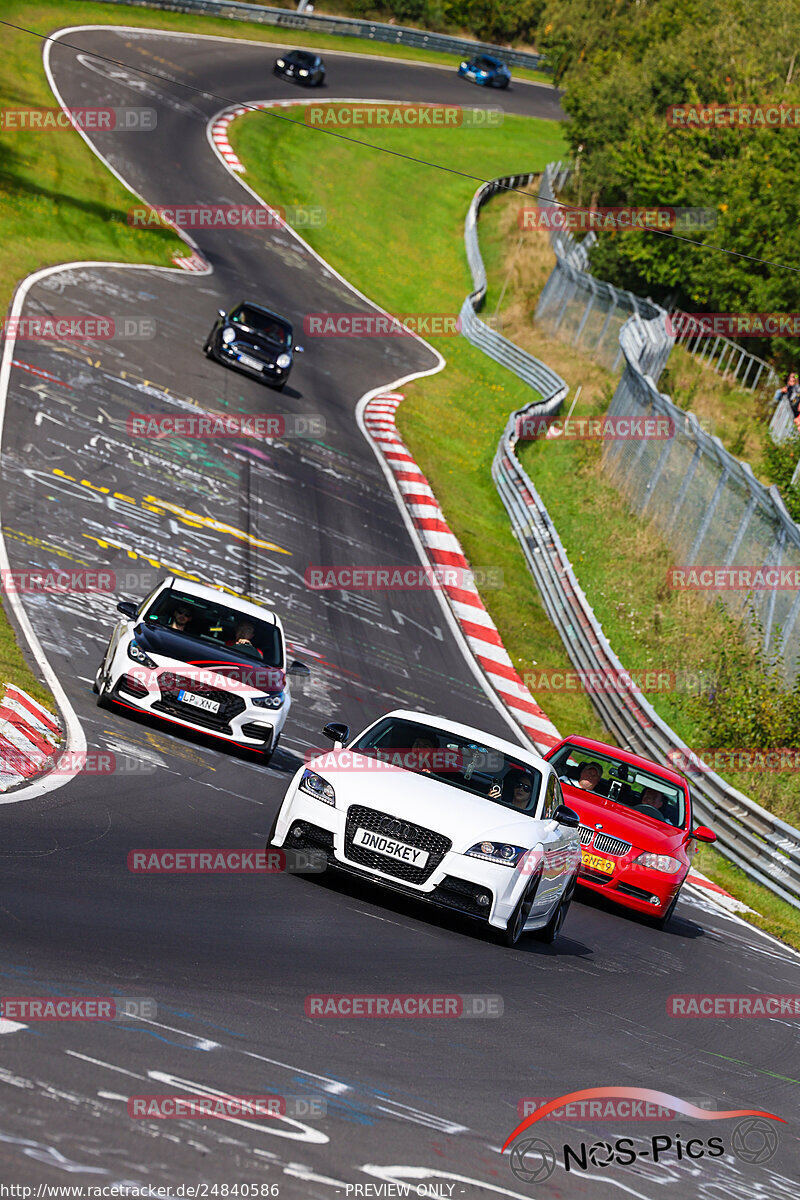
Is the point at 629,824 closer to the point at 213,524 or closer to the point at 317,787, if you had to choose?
the point at 317,787

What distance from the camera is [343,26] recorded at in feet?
240

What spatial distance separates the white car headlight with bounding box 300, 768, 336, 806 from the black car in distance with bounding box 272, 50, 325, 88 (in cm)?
5467

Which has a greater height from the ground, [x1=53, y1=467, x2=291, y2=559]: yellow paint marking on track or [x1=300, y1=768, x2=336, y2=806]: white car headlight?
[x1=300, y1=768, x2=336, y2=806]: white car headlight

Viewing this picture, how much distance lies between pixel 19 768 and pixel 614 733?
1303cm

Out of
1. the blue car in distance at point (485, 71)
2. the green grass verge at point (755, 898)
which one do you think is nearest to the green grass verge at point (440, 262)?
the blue car in distance at point (485, 71)

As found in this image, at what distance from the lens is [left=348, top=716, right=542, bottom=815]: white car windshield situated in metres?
10.9

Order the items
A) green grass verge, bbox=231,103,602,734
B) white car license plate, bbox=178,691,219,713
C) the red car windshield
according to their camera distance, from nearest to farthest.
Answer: white car license plate, bbox=178,691,219,713, the red car windshield, green grass verge, bbox=231,103,602,734

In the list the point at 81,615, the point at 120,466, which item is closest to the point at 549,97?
the point at 120,466

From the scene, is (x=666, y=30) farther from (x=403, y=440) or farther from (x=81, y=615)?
(x=81, y=615)

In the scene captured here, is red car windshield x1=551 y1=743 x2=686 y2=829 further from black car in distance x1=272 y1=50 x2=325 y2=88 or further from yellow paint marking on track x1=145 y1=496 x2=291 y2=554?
black car in distance x1=272 y1=50 x2=325 y2=88

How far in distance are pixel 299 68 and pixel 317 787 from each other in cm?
5513

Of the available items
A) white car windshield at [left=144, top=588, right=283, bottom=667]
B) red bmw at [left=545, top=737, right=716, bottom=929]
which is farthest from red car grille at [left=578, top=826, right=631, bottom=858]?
white car windshield at [left=144, top=588, right=283, bottom=667]

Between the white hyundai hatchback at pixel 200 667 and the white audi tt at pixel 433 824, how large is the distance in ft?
11.6

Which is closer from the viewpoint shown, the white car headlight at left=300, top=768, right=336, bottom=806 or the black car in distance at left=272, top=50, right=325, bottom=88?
the white car headlight at left=300, top=768, right=336, bottom=806
